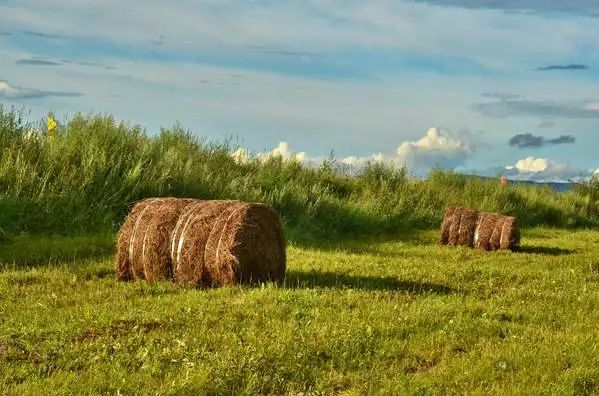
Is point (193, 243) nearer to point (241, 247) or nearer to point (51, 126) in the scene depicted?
point (241, 247)

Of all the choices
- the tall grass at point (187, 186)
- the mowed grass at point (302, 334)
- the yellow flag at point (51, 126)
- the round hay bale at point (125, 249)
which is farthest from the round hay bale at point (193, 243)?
the yellow flag at point (51, 126)

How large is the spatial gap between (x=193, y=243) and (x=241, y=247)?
2.86 ft

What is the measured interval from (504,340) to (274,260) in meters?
4.58

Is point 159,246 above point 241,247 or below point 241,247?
below

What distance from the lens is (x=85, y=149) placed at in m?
21.1

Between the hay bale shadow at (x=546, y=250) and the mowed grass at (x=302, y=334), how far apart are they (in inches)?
275

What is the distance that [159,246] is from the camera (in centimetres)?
1277

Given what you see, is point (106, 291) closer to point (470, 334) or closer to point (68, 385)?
point (68, 385)

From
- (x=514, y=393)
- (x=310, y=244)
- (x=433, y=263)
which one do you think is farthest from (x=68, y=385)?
(x=310, y=244)

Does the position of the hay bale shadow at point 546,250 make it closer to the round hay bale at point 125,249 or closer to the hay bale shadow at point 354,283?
the hay bale shadow at point 354,283

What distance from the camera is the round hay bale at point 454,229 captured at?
22.5 m

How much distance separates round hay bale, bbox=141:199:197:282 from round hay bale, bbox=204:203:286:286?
32.4 inches

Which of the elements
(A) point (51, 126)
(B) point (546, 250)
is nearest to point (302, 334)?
(B) point (546, 250)

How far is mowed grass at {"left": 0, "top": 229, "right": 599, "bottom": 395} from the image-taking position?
25.0ft
